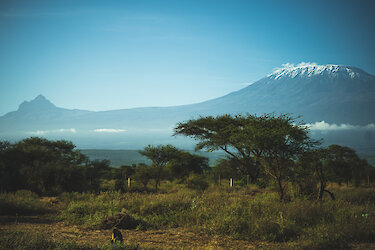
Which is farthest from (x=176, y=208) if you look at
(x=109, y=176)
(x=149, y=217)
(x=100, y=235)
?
(x=109, y=176)

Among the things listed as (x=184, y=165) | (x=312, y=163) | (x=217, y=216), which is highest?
(x=312, y=163)

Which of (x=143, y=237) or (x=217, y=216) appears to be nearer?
(x=143, y=237)

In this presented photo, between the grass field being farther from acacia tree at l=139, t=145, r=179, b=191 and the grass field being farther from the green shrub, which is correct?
acacia tree at l=139, t=145, r=179, b=191

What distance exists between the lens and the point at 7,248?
477 centimetres

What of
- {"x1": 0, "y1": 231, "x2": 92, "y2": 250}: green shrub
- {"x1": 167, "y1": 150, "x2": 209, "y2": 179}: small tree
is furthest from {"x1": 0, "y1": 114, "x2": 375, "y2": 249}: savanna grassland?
{"x1": 167, "y1": 150, "x2": 209, "y2": 179}: small tree

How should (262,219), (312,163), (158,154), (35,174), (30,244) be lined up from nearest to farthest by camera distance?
(30,244)
(262,219)
(312,163)
(35,174)
(158,154)

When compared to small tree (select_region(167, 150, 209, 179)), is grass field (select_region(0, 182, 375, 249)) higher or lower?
higher

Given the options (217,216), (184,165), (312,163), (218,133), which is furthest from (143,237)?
(184,165)

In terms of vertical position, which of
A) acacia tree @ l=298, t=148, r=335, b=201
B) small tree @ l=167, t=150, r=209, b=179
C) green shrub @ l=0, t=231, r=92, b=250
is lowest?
small tree @ l=167, t=150, r=209, b=179

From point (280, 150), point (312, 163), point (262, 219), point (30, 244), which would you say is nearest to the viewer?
point (30, 244)

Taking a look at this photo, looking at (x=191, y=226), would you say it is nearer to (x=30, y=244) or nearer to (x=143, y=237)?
(x=143, y=237)

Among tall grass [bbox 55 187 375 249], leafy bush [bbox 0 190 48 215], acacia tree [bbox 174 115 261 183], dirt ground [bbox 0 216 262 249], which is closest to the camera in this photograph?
dirt ground [bbox 0 216 262 249]

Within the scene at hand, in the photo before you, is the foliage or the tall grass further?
the foliage

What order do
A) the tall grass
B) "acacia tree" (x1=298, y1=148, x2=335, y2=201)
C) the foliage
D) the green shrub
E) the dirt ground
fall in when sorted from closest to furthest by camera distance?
the green shrub
the dirt ground
the tall grass
"acacia tree" (x1=298, y1=148, x2=335, y2=201)
the foliage
